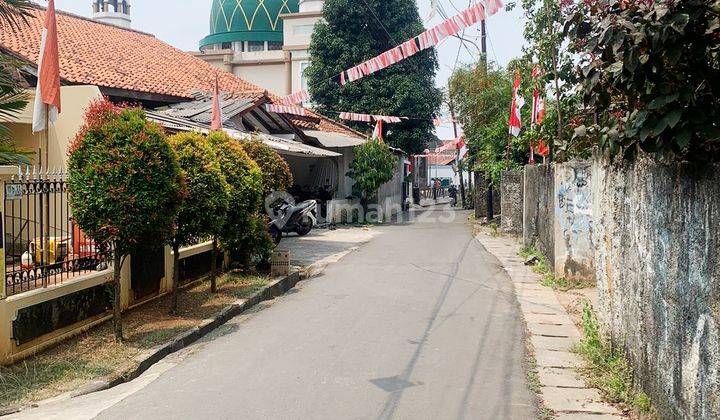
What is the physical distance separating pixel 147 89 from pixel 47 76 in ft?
31.1

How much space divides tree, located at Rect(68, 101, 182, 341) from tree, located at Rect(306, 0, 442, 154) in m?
23.0

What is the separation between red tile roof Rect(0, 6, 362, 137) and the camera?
1587 cm

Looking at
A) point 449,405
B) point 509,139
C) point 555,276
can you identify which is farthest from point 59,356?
→ point 509,139

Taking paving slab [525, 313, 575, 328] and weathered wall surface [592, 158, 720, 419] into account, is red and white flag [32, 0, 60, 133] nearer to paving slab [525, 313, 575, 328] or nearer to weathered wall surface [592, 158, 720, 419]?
weathered wall surface [592, 158, 720, 419]

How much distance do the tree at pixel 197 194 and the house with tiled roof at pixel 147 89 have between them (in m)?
2.26

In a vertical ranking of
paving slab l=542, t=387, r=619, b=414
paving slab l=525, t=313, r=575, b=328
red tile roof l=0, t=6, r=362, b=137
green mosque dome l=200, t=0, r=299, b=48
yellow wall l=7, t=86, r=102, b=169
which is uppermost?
green mosque dome l=200, t=0, r=299, b=48

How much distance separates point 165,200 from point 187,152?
1.75 metres

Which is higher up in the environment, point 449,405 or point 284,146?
point 284,146

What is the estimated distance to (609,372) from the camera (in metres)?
6.13

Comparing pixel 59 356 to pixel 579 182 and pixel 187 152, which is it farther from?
pixel 579 182

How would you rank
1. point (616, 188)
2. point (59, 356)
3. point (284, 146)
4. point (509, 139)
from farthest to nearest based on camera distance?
point (509, 139)
point (284, 146)
point (59, 356)
point (616, 188)

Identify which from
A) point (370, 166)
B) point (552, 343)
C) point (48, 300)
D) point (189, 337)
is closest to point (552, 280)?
point (552, 343)

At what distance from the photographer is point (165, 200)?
728 centimetres

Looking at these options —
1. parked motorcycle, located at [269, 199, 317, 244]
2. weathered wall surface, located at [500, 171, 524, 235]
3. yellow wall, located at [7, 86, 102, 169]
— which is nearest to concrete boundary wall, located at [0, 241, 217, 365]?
yellow wall, located at [7, 86, 102, 169]
